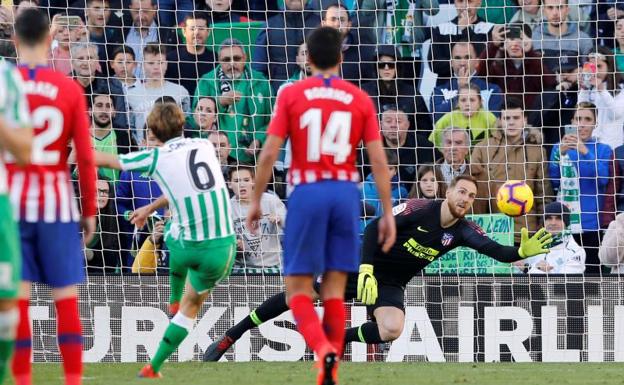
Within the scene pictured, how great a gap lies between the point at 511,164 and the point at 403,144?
45.6 inches

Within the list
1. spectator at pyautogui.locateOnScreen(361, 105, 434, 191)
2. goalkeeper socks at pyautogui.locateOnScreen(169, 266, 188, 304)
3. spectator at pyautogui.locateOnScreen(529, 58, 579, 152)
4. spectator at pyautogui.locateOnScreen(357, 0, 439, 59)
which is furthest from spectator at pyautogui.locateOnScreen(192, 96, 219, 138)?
goalkeeper socks at pyautogui.locateOnScreen(169, 266, 188, 304)

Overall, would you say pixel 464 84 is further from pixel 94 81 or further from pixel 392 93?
pixel 94 81

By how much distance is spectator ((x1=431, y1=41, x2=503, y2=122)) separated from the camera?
532 inches

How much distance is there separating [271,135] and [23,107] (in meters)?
1.75

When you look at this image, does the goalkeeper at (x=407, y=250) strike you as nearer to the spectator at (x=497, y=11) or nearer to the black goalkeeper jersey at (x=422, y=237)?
the black goalkeeper jersey at (x=422, y=237)

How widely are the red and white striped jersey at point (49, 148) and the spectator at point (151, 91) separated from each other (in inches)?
259

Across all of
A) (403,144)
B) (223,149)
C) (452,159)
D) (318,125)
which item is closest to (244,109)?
(223,149)

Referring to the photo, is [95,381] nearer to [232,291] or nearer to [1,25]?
[232,291]

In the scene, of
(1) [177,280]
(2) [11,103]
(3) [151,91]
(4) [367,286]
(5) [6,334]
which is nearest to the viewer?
(2) [11,103]

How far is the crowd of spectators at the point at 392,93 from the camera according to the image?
12.9 meters

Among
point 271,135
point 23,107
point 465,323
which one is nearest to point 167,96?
point 465,323

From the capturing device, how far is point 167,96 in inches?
522

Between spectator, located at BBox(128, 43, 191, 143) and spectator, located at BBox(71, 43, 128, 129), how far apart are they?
4.2 inches

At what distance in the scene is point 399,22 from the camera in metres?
13.9
